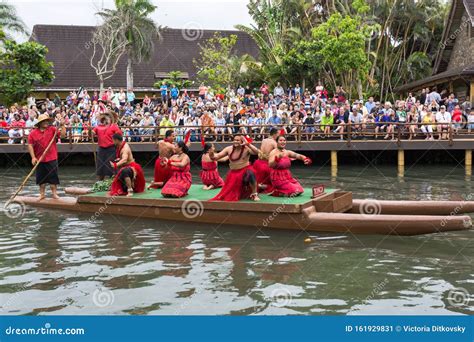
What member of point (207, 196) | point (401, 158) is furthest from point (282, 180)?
point (401, 158)

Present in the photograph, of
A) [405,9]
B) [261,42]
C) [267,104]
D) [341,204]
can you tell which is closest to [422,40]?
[405,9]

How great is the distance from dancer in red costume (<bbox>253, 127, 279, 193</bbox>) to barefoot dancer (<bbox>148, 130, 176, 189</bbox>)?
1.60 m

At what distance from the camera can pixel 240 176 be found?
9.79 meters

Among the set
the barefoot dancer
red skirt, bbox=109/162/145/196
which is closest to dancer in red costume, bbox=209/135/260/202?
the barefoot dancer

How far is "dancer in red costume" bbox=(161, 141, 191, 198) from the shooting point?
1047 centimetres

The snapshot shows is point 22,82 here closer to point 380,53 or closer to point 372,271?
point 380,53

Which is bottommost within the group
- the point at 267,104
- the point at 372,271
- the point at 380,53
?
the point at 372,271

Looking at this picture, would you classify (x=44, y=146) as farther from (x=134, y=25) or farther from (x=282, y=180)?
(x=134, y=25)

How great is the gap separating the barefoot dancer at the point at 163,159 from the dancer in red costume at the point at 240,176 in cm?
164

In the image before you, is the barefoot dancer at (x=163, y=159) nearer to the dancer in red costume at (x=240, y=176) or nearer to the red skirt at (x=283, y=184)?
the dancer in red costume at (x=240, y=176)

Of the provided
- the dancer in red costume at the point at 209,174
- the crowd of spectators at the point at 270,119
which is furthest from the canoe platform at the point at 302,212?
the crowd of spectators at the point at 270,119

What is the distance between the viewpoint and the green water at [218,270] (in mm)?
6438

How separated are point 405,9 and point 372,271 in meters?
28.3

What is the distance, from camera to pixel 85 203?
37.3 ft
